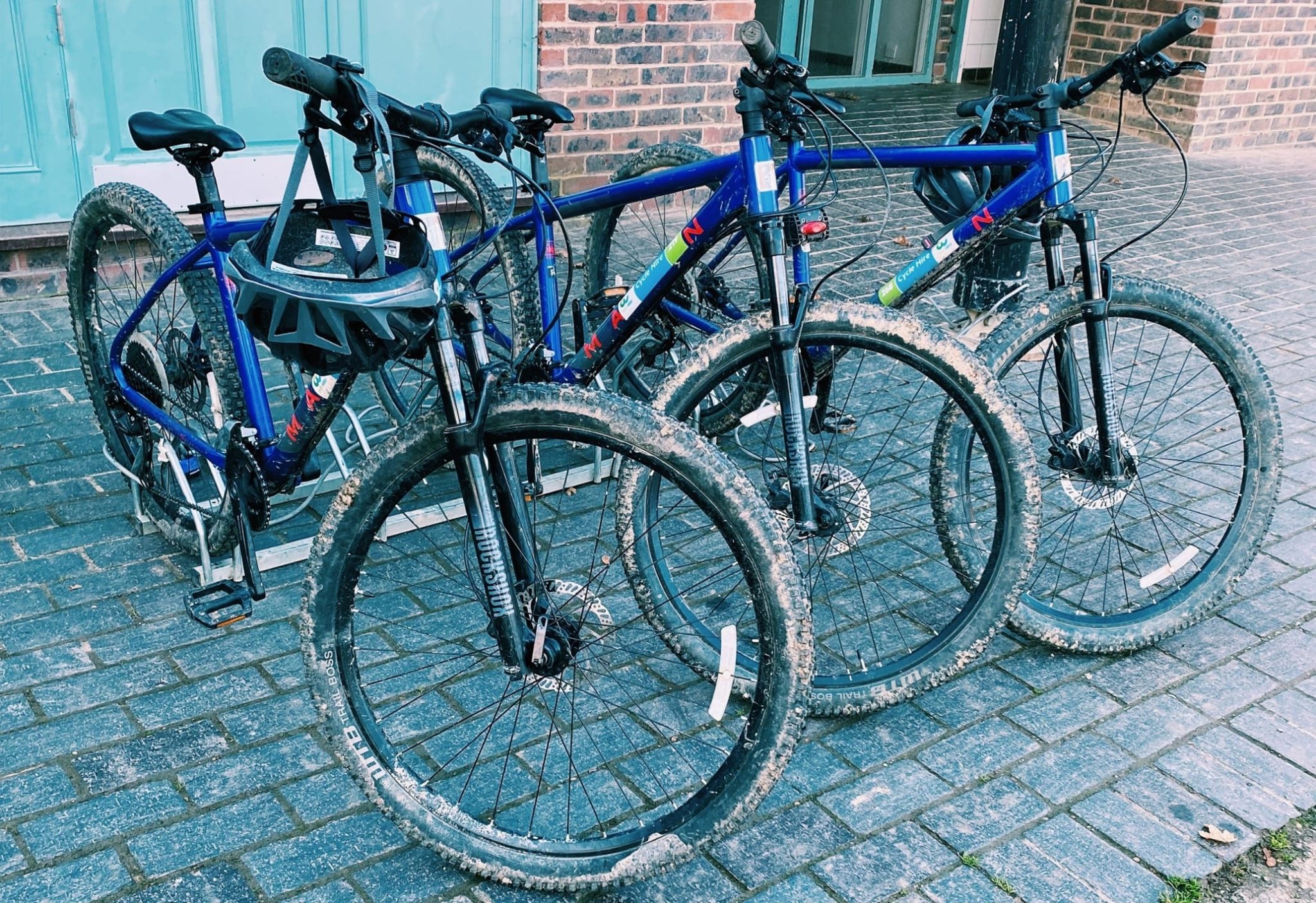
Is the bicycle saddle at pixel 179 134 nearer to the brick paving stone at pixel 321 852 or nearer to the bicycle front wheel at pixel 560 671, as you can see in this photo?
the bicycle front wheel at pixel 560 671

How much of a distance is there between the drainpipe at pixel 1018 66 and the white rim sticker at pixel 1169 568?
1.76m

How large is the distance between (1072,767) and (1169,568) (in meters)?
0.83

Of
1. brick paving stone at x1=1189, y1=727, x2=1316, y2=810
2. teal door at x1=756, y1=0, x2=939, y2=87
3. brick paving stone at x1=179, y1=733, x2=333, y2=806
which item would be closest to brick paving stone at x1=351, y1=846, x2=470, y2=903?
brick paving stone at x1=179, y1=733, x2=333, y2=806

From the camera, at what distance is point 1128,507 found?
4.42 m

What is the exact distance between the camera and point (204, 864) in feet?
8.46

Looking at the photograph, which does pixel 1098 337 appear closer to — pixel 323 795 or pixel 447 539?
pixel 447 539

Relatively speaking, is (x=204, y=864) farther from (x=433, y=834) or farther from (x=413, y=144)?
(x=413, y=144)

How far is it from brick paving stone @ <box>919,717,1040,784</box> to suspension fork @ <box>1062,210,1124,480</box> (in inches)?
29.1

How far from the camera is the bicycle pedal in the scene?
10.1ft

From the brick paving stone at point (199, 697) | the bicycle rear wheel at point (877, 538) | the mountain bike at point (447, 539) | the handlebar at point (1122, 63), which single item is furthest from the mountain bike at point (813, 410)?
the brick paving stone at point (199, 697)

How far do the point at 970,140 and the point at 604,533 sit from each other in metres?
1.62

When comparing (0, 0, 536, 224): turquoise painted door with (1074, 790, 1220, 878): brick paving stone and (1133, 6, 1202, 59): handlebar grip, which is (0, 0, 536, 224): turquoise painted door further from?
(1074, 790, 1220, 878): brick paving stone

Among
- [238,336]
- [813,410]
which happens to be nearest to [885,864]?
[813,410]

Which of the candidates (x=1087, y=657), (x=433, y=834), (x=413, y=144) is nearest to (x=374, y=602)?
(x=433, y=834)
